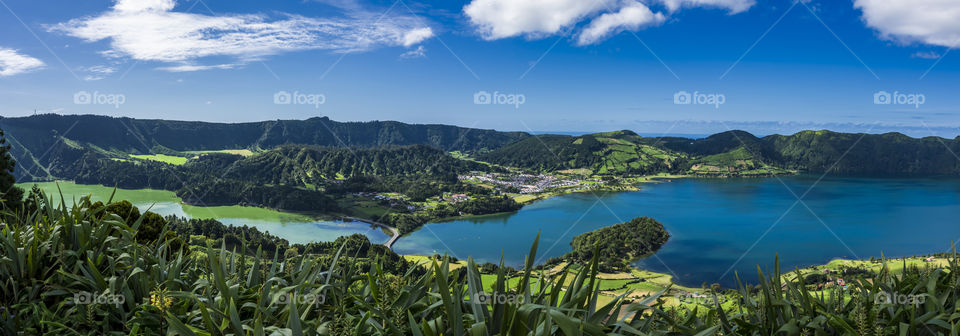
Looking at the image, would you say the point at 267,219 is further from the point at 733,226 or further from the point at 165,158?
the point at 733,226

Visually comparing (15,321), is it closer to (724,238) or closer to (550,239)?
(550,239)

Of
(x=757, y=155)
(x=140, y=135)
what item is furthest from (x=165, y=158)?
(x=757, y=155)

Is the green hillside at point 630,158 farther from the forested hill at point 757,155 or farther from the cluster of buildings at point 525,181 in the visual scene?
the cluster of buildings at point 525,181

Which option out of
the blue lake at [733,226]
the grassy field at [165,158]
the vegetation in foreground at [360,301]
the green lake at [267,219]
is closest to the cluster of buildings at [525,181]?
the blue lake at [733,226]

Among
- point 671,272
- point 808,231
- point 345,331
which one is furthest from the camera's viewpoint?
point 808,231

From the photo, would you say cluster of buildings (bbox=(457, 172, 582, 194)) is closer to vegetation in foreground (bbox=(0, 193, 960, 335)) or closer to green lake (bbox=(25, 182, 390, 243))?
green lake (bbox=(25, 182, 390, 243))

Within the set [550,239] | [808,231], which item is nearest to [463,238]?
[550,239]
